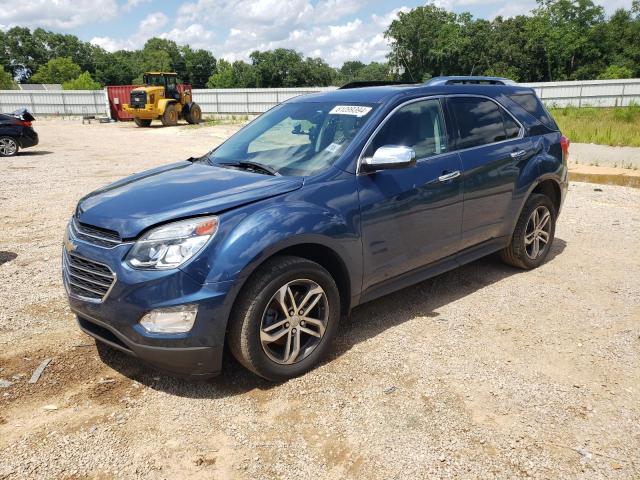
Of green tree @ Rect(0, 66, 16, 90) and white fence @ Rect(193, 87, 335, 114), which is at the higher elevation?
green tree @ Rect(0, 66, 16, 90)

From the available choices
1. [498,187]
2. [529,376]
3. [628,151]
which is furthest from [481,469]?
[628,151]

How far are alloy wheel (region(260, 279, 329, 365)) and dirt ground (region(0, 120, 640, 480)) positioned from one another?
0.21 meters

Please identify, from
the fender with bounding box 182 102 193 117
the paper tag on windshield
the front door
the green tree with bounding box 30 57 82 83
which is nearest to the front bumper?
the front door

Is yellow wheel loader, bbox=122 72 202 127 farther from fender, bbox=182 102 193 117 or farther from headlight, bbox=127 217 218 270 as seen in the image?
headlight, bbox=127 217 218 270

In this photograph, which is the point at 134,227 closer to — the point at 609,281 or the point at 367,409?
the point at 367,409

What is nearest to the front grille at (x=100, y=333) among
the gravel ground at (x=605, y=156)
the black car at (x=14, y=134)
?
the gravel ground at (x=605, y=156)

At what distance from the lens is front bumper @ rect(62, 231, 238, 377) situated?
2908 mm

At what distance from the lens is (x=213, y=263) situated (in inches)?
116

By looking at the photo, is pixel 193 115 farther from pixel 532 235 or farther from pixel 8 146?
pixel 532 235

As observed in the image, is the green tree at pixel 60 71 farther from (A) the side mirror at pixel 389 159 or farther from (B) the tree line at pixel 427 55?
(A) the side mirror at pixel 389 159

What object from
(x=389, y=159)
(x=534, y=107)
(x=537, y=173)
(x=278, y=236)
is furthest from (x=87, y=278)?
(x=534, y=107)

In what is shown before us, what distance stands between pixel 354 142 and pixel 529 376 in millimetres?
1972

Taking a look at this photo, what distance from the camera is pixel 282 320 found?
330cm

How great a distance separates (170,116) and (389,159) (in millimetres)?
24848
